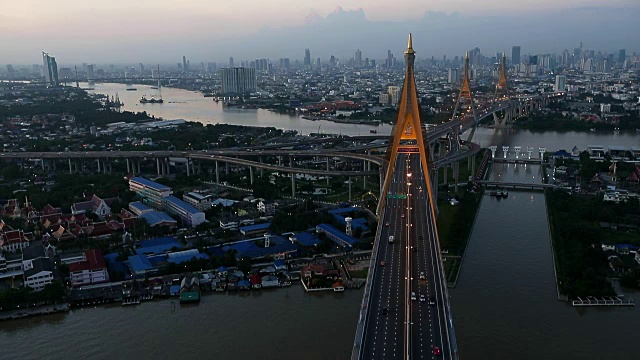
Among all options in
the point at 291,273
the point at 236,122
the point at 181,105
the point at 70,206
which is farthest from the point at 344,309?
the point at 181,105

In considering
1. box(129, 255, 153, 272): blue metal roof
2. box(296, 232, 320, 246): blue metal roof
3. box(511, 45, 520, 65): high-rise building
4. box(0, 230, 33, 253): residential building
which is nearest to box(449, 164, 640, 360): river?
box(296, 232, 320, 246): blue metal roof

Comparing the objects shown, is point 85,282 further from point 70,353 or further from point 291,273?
point 291,273

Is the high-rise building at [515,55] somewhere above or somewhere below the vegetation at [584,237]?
above

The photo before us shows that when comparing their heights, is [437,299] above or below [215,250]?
above

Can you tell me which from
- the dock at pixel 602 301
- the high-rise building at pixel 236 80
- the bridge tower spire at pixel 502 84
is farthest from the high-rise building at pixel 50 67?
the dock at pixel 602 301

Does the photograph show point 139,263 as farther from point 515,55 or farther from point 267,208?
point 515,55

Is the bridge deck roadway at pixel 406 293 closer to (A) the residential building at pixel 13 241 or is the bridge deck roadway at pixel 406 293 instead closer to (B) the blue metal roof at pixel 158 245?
(B) the blue metal roof at pixel 158 245
